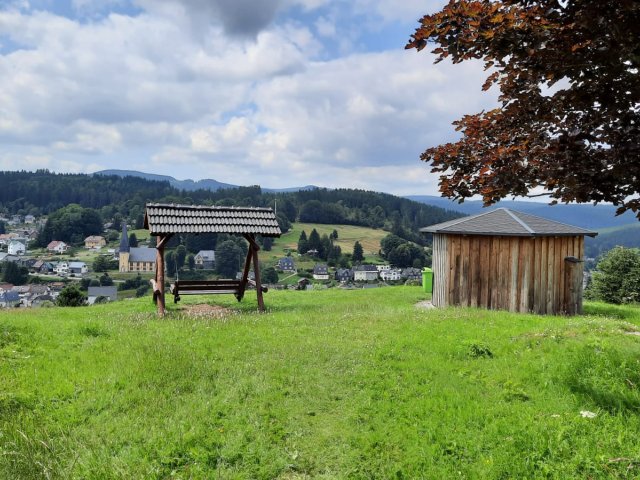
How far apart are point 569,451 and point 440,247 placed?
13.0 m

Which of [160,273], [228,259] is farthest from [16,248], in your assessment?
[160,273]

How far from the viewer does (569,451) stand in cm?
490

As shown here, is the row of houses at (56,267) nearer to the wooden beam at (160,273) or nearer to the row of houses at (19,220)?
the row of houses at (19,220)

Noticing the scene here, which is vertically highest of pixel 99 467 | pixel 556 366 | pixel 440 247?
pixel 440 247

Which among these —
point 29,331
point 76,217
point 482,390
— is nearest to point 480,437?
point 482,390

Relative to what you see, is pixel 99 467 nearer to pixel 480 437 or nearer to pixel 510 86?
pixel 480 437

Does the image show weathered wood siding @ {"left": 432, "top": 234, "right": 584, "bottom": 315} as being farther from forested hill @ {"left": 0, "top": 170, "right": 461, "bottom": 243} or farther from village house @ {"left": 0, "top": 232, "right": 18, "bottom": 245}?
village house @ {"left": 0, "top": 232, "right": 18, "bottom": 245}

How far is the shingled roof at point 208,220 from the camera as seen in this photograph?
47.2 feet

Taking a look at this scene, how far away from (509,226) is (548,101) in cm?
1111

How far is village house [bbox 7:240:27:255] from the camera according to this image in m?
122

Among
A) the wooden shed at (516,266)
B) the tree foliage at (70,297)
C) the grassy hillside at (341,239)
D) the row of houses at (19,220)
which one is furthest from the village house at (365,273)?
the row of houses at (19,220)

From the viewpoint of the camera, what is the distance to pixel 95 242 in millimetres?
131500

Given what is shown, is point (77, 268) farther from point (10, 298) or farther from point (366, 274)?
point (366, 274)

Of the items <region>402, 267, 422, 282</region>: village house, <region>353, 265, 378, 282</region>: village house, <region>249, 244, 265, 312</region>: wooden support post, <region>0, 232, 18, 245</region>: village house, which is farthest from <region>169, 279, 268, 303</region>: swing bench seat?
<region>0, 232, 18, 245</region>: village house
